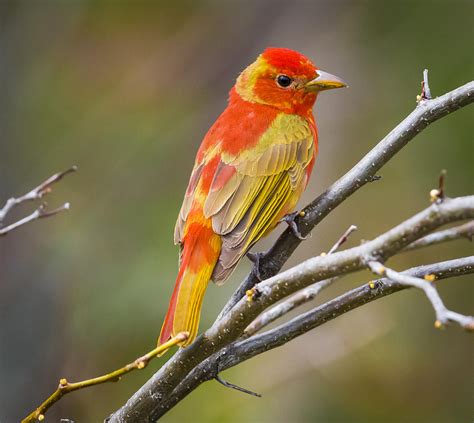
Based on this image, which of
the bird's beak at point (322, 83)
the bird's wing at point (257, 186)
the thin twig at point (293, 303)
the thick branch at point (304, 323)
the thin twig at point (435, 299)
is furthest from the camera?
the bird's beak at point (322, 83)

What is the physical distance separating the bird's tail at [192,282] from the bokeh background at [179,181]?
1969 millimetres

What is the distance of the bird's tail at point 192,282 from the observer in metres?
2.85

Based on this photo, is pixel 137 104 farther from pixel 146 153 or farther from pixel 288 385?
pixel 288 385

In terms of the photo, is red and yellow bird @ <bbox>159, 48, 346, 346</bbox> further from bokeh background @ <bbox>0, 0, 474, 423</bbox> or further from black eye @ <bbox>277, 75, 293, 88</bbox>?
bokeh background @ <bbox>0, 0, 474, 423</bbox>

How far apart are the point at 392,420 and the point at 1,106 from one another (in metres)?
3.61

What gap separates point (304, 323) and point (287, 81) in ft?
6.31

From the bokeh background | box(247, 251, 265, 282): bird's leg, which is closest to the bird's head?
box(247, 251, 265, 282): bird's leg

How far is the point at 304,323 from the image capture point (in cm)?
250

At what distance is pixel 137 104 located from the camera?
25.8ft

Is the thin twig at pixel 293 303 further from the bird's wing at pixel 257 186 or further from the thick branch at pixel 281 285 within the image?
the bird's wing at pixel 257 186

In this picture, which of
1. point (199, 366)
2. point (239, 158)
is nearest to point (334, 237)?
point (239, 158)

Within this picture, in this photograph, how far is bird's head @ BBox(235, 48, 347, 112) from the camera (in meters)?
4.08

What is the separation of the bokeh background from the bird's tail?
6.46ft

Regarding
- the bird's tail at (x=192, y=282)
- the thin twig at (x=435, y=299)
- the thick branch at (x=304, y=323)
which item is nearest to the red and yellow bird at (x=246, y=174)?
the bird's tail at (x=192, y=282)
